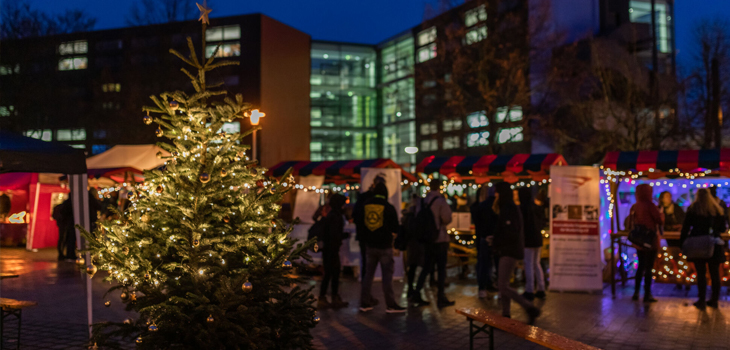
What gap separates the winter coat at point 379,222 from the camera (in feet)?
28.3

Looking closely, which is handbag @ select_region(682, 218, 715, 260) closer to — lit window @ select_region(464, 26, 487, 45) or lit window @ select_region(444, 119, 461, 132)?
lit window @ select_region(464, 26, 487, 45)

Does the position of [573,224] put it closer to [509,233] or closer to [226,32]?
[509,233]

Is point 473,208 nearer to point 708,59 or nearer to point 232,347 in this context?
Answer: point 232,347

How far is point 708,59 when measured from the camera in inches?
1032

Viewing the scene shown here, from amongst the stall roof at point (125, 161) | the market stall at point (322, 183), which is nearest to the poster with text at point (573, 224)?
the market stall at point (322, 183)

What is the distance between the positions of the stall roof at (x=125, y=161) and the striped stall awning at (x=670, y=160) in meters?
11.9

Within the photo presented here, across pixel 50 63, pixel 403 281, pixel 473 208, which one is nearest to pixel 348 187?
pixel 403 281

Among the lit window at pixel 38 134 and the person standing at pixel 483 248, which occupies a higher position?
the lit window at pixel 38 134

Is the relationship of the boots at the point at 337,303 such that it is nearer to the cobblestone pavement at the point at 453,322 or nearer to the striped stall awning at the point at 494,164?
the cobblestone pavement at the point at 453,322

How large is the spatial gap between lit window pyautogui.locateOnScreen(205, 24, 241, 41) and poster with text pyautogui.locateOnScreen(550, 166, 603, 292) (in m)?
38.9

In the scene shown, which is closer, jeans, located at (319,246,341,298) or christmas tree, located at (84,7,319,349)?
christmas tree, located at (84,7,319,349)

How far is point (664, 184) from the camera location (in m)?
15.7

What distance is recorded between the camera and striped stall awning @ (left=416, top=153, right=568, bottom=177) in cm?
1388

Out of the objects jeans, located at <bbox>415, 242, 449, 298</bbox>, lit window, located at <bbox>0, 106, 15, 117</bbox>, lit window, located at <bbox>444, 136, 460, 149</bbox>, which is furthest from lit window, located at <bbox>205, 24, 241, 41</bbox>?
jeans, located at <bbox>415, 242, 449, 298</bbox>
